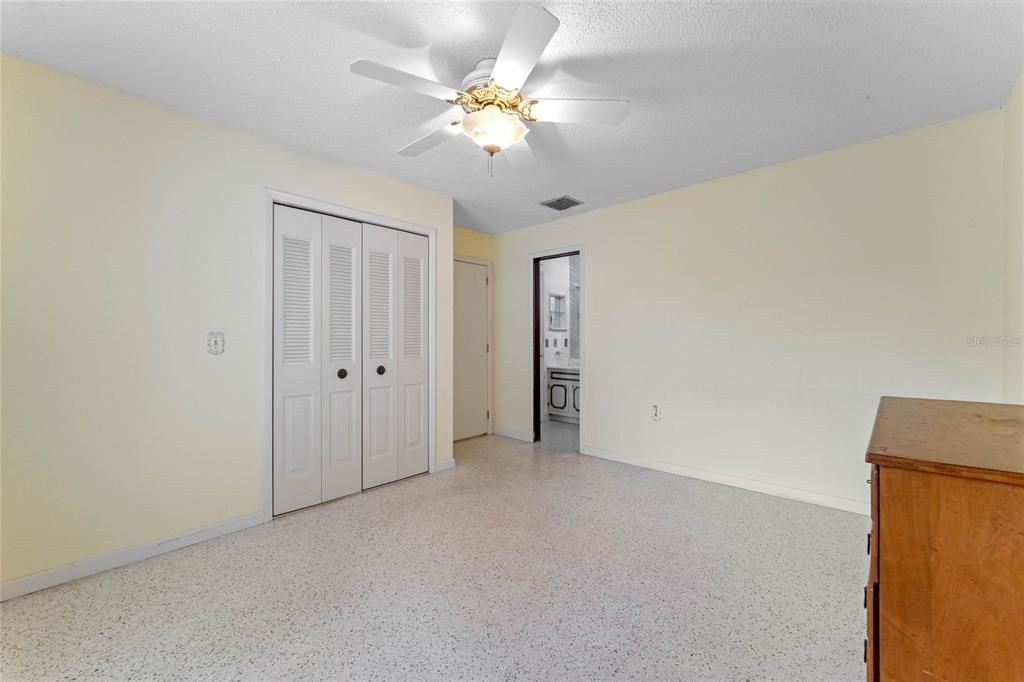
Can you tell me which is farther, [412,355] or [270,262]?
[412,355]

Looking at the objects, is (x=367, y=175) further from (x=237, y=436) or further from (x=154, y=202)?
(x=237, y=436)

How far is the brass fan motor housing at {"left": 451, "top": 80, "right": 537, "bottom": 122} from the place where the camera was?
190 cm

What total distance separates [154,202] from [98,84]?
23.1 inches

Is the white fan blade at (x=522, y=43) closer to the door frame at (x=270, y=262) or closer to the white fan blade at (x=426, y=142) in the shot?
the white fan blade at (x=426, y=142)

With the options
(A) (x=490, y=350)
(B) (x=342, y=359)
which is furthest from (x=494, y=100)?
(A) (x=490, y=350)

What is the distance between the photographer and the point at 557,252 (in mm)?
4582

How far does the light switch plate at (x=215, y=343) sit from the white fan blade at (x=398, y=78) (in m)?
1.78

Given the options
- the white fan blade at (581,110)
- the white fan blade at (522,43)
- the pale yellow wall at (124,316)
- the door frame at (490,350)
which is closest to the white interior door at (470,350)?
the door frame at (490,350)

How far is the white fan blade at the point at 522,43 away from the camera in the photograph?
53.9 inches

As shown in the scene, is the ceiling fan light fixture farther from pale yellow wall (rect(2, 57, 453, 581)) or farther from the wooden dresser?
the wooden dresser

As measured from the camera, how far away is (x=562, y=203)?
13.1 feet

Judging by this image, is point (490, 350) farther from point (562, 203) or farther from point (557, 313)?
point (562, 203)

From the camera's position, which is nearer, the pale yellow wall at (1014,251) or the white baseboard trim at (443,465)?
the pale yellow wall at (1014,251)

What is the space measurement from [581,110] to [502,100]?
371 millimetres
